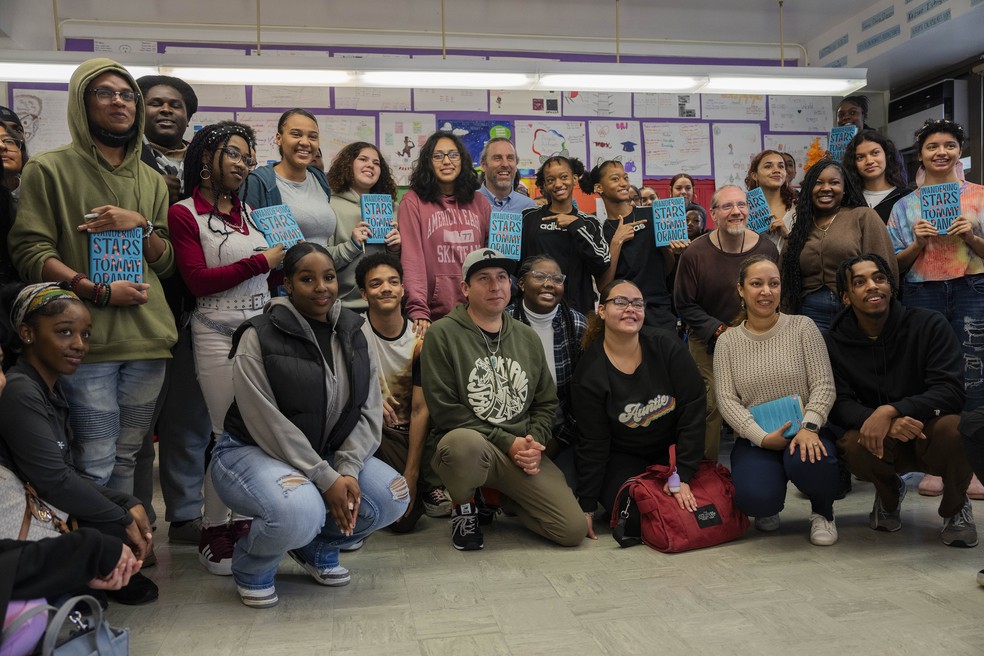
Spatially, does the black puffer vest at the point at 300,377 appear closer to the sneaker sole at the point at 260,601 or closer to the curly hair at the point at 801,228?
the sneaker sole at the point at 260,601

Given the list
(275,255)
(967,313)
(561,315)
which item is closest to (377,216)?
(275,255)

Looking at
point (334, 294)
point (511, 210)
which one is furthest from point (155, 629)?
point (511, 210)

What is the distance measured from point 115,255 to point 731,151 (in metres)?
6.14

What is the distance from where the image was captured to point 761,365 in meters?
3.22

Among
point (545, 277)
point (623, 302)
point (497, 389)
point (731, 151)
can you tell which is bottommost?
point (497, 389)

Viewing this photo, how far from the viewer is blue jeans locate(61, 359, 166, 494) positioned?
98.5 inches

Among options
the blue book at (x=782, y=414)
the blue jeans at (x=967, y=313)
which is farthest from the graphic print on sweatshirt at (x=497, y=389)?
the blue jeans at (x=967, y=313)

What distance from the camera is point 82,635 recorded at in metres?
1.81

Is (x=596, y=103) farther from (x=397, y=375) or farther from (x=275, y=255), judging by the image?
(x=275, y=255)

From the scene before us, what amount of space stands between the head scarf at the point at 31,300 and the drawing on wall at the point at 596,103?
559 cm

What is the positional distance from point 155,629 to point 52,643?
0.63 meters

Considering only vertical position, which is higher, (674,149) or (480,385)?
(674,149)

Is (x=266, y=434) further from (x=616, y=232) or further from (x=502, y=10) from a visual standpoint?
(x=502, y=10)

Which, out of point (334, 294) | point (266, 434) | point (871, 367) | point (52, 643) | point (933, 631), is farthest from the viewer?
point (871, 367)
